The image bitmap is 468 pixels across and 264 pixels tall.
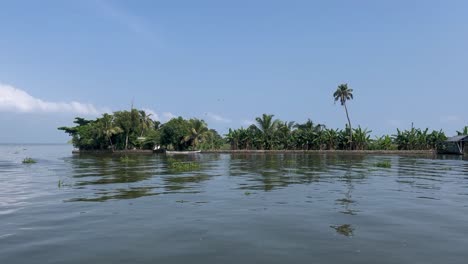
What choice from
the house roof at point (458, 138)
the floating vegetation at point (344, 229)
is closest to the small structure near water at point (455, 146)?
the house roof at point (458, 138)

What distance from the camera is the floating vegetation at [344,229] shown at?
10.7 meters

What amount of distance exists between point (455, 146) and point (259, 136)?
1631 inches

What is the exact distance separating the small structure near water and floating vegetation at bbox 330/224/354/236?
76333mm

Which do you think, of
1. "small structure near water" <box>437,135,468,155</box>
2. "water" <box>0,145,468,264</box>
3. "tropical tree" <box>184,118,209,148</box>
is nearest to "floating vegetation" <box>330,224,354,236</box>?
"water" <box>0,145,468,264</box>

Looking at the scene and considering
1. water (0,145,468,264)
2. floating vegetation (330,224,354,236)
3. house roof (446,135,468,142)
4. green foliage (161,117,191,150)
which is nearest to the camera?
water (0,145,468,264)

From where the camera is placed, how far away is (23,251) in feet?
29.4

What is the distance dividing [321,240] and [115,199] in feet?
33.7

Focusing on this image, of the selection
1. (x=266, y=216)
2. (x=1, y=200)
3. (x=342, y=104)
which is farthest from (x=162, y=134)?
(x=266, y=216)

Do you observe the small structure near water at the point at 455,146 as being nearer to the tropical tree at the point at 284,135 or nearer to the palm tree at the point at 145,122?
the tropical tree at the point at 284,135

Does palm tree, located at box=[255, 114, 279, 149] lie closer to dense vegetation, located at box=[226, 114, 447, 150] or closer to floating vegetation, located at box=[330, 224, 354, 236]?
dense vegetation, located at box=[226, 114, 447, 150]

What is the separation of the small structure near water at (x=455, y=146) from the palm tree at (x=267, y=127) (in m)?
36.5

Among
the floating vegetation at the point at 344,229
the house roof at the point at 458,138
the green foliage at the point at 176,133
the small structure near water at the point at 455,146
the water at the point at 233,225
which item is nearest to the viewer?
the water at the point at 233,225

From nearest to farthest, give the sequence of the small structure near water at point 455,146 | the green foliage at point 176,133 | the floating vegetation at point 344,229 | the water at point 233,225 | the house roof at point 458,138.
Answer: the water at point 233,225, the floating vegetation at point 344,229, the house roof at point 458,138, the small structure near water at point 455,146, the green foliage at point 176,133

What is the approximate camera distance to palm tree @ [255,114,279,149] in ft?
282
